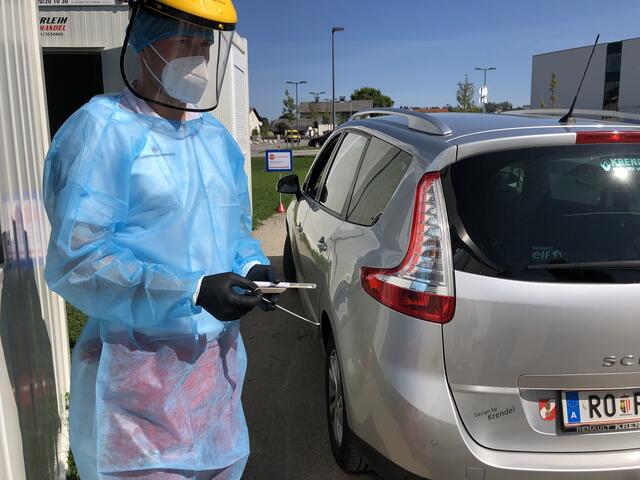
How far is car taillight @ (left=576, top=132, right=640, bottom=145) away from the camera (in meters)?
1.96

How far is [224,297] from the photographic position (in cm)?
143

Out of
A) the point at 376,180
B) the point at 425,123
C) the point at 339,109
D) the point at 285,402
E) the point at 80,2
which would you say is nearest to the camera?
the point at 425,123

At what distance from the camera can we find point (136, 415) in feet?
5.04

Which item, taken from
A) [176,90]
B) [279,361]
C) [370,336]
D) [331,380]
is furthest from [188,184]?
[279,361]

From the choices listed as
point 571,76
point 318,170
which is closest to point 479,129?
point 318,170

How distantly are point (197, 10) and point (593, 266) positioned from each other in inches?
59.7

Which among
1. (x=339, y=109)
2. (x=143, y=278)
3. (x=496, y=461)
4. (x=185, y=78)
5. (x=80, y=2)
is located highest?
(x=339, y=109)

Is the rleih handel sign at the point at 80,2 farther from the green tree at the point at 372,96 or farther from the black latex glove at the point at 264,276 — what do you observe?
the green tree at the point at 372,96

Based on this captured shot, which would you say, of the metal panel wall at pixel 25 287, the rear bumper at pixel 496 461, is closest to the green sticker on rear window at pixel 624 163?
the rear bumper at pixel 496 461

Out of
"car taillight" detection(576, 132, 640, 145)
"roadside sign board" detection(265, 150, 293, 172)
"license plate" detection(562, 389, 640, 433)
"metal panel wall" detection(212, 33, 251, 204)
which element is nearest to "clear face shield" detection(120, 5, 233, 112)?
"car taillight" detection(576, 132, 640, 145)

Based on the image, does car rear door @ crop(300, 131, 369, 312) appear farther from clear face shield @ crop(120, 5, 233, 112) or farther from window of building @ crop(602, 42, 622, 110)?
window of building @ crop(602, 42, 622, 110)

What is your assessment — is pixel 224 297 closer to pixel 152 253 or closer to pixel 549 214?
pixel 152 253

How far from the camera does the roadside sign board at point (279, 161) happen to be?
10502mm

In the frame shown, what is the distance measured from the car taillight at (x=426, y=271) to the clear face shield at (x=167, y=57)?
0.88 m
